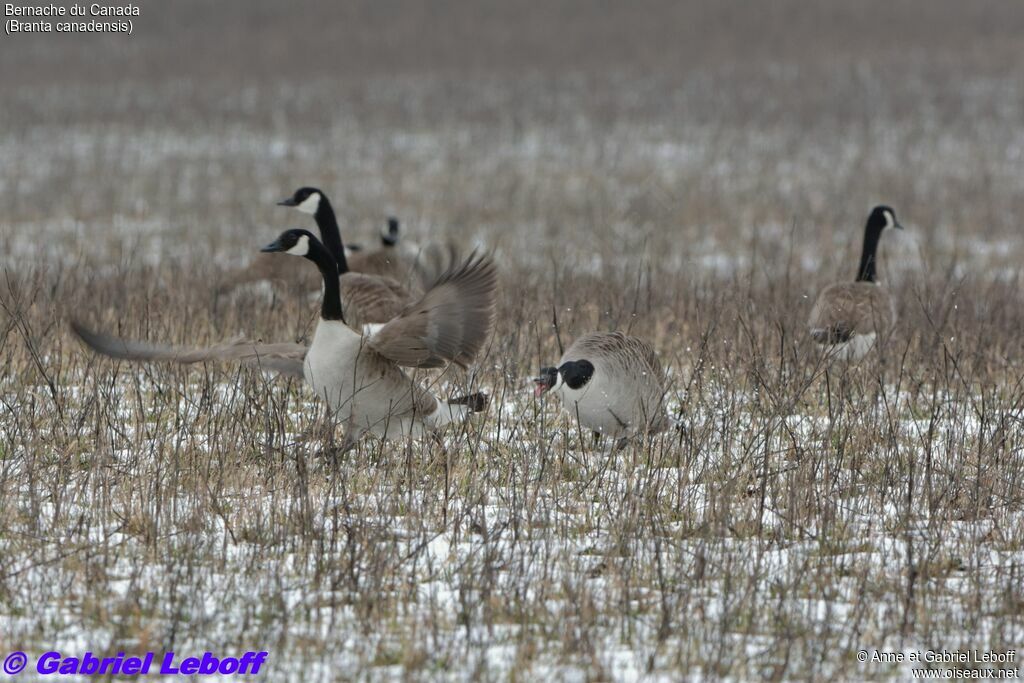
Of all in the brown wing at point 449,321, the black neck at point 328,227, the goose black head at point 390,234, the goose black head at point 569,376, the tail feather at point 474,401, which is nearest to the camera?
the brown wing at point 449,321

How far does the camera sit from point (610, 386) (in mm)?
5582

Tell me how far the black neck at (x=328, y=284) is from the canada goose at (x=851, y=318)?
277 cm

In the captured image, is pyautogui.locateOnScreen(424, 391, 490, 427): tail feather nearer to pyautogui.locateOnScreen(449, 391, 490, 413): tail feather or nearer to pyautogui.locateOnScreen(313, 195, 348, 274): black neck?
pyautogui.locateOnScreen(449, 391, 490, 413): tail feather

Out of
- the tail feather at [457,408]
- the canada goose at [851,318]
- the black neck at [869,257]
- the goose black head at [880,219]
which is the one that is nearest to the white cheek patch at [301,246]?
the tail feather at [457,408]

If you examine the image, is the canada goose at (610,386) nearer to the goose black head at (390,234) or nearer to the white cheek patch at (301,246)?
the white cheek patch at (301,246)

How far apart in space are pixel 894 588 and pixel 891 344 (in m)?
3.69

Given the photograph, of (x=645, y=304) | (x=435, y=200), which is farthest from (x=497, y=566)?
(x=435, y=200)

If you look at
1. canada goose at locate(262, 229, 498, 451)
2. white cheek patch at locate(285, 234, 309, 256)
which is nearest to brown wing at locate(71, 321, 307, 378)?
canada goose at locate(262, 229, 498, 451)

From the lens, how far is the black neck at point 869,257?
8.28 m

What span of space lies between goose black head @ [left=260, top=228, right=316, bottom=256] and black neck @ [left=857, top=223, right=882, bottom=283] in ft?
13.6

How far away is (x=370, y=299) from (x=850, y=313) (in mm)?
2999

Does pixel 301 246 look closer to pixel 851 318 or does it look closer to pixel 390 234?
pixel 851 318

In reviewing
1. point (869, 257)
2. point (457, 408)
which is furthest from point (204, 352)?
point (869, 257)

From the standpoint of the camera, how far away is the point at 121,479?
4.86m
